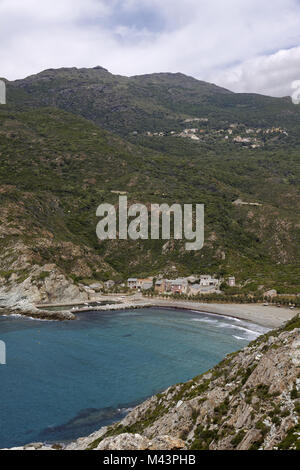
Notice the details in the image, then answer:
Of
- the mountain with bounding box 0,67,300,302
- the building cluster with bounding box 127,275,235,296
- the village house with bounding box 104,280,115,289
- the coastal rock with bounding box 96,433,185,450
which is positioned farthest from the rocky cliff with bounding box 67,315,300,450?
the village house with bounding box 104,280,115,289

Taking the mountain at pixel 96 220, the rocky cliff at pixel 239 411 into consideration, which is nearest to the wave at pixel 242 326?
the mountain at pixel 96 220

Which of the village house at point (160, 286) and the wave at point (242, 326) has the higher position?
the village house at point (160, 286)

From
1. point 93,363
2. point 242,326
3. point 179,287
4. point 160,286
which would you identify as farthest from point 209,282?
point 93,363

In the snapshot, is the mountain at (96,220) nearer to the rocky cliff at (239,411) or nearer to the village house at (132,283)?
the village house at (132,283)

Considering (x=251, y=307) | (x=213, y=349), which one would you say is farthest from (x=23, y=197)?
(x=213, y=349)

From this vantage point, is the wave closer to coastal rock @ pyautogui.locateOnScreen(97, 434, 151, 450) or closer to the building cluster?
the building cluster

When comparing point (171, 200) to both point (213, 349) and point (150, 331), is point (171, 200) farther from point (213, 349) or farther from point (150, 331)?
point (213, 349)

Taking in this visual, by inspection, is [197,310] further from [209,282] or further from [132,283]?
[132,283]
